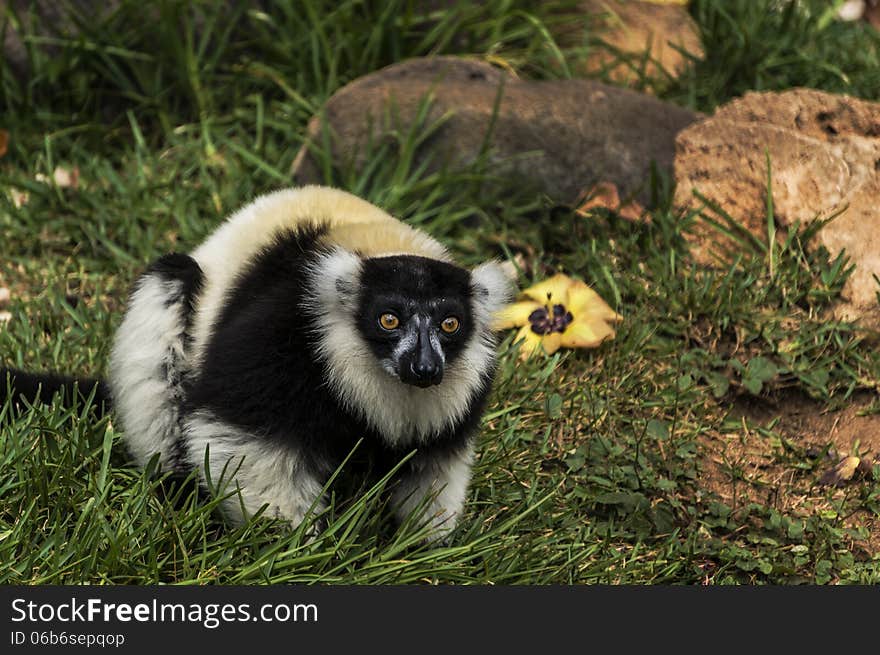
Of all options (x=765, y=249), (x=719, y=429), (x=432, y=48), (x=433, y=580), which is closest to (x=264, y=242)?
(x=433, y=580)

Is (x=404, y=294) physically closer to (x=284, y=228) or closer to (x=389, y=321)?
(x=389, y=321)

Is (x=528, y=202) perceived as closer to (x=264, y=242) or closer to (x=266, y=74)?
(x=266, y=74)

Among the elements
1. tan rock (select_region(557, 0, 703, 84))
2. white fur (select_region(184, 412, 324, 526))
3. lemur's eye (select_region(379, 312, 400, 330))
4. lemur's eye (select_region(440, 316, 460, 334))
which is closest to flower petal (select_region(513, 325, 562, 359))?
lemur's eye (select_region(440, 316, 460, 334))

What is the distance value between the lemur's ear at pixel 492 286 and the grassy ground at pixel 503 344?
0.69m

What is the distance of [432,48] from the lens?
23.9 ft

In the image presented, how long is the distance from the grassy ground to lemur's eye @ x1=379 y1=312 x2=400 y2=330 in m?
0.58

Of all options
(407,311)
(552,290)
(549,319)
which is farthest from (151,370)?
(552,290)

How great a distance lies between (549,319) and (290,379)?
6.21ft

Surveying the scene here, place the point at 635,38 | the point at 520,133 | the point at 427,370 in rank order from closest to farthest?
the point at 427,370 → the point at 520,133 → the point at 635,38

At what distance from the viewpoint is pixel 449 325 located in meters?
4.06

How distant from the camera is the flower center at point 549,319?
5.57m

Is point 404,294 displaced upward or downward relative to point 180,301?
upward

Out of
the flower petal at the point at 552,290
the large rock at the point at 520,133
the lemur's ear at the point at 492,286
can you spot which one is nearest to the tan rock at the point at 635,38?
the large rock at the point at 520,133

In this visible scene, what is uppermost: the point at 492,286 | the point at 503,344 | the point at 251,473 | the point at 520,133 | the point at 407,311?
the point at 407,311
